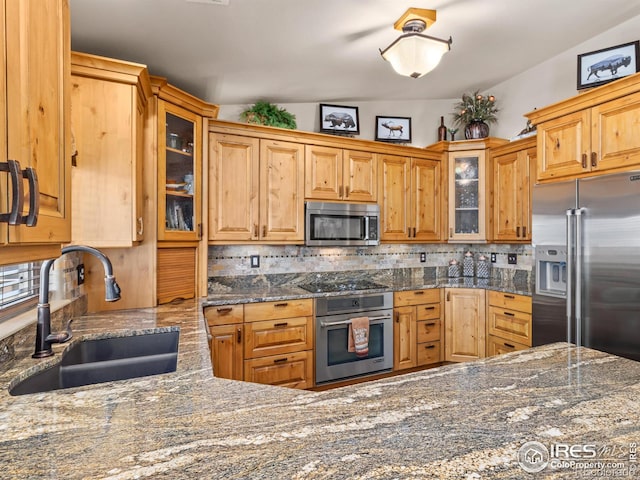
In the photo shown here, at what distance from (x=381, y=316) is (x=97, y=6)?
284cm

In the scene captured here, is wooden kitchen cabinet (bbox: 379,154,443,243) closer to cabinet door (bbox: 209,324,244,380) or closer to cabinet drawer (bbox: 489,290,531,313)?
cabinet drawer (bbox: 489,290,531,313)

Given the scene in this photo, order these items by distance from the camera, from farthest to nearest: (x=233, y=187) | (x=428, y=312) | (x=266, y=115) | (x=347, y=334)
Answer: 1. (x=428, y=312)
2. (x=266, y=115)
3. (x=347, y=334)
4. (x=233, y=187)

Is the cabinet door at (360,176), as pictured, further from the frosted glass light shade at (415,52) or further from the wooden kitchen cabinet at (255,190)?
the frosted glass light shade at (415,52)

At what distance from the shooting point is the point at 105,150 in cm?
191

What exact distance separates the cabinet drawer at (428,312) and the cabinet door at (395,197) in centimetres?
69

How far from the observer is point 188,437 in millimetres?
740

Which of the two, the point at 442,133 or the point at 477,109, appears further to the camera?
the point at 442,133

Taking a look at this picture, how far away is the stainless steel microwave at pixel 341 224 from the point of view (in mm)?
3176

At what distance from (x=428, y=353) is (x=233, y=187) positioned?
2.35 meters

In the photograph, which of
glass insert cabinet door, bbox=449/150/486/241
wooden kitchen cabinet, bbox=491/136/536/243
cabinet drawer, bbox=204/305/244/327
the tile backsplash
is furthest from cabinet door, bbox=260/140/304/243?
wooden kitchen cabinet, bbox=491/136/536/243

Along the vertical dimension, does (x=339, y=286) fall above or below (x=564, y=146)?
below

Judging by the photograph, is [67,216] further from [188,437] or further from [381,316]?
[381,316]

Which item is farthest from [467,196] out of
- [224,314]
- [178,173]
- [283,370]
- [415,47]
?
[178,173]

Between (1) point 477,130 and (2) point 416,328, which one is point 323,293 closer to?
(2) point 416,328
